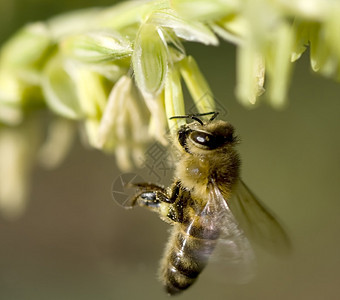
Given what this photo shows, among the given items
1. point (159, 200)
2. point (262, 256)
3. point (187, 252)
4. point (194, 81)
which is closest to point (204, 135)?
point (194, 81)

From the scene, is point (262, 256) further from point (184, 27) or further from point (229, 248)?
point (184, 27)

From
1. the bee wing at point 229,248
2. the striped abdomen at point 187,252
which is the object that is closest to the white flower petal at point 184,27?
the bee wing at point 229,248

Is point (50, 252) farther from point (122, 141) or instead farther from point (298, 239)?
point (122, 141)

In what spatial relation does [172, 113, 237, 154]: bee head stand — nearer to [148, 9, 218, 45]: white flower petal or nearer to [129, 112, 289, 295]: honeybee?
[129, 112, 289, 295]: honeybee

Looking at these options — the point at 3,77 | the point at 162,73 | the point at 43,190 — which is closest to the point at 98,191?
the point at 43,190

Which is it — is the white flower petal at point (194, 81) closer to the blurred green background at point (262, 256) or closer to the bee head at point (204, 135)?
the bee head at point (204, 135)
